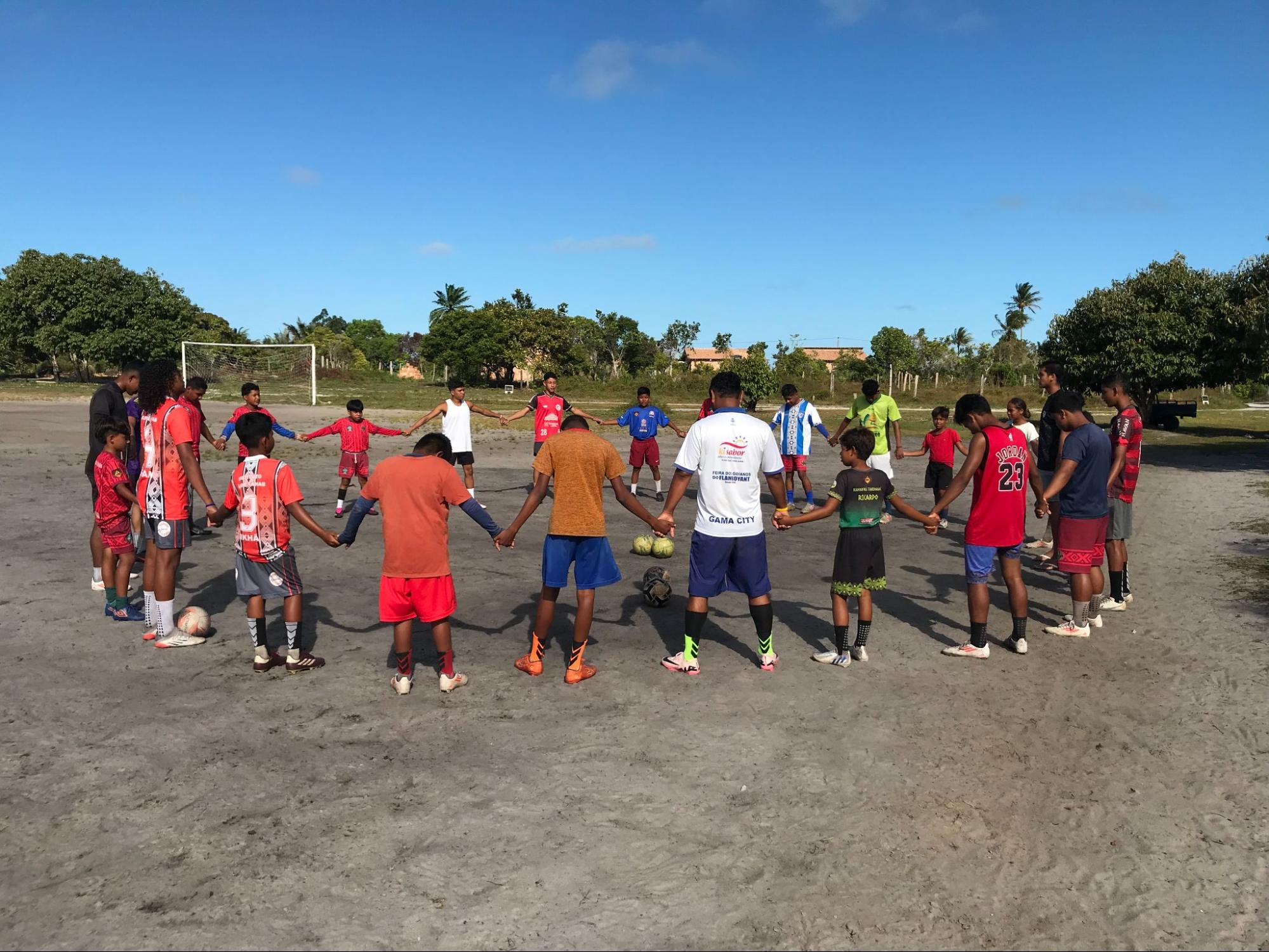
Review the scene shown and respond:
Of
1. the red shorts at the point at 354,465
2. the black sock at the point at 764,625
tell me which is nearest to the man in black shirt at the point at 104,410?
the red shorts at the point at 354,465

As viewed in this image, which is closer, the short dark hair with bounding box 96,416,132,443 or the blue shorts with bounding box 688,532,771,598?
the blue shorts with bounding box 688,532,771,598

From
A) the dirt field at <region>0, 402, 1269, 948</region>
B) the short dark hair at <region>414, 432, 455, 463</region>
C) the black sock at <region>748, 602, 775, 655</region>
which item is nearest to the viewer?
the dirt field at <region>0, 402, 1269, 948</region>

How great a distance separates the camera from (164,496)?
286 inches

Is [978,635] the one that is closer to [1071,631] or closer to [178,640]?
[1071,631]

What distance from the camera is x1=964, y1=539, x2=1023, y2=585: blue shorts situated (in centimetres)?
711

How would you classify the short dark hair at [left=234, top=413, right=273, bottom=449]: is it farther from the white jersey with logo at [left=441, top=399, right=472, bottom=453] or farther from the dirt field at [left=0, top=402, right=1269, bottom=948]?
the white jersey with logo at [left=441, top=399, right=472, bottom=453]

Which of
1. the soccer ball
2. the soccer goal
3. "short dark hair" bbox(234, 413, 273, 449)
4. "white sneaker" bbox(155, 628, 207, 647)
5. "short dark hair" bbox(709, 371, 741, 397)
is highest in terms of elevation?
the soccer goal

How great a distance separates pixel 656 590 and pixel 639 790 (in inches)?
155

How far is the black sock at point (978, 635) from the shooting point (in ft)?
23.6

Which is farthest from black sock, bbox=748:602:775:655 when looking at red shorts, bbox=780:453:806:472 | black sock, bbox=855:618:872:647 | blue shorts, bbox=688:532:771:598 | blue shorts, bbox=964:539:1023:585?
red shorts, bbox=780:453:806:472

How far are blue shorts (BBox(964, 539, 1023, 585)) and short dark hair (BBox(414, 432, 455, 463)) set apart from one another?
4.29 meters

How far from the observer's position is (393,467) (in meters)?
5.94

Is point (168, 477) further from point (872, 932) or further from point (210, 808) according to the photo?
point (872, 932)

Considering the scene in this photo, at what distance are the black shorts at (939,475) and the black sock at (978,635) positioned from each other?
6.36 metres
